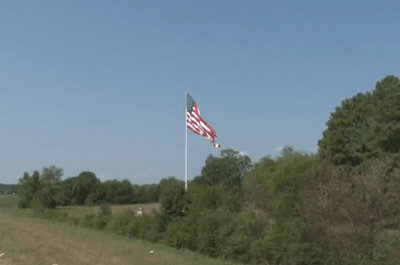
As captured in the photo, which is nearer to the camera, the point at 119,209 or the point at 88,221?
the point at 88,221

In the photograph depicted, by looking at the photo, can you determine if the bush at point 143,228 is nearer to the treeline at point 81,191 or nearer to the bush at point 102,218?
the bush at point 102,218

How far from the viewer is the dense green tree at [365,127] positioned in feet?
171

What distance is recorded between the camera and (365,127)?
185 feet

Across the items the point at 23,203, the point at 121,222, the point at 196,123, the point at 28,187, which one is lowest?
the point at 121,222

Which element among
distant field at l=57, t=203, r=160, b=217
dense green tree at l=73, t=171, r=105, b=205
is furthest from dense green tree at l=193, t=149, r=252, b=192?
distant field at l=57, t=203, r=160, b=217

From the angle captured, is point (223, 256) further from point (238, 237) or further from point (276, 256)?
point (276, 256)

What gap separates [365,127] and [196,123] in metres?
25.3

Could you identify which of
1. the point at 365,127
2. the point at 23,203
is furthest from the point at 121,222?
the point at 23,203

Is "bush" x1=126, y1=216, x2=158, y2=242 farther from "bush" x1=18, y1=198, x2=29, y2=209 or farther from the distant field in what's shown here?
"bush" x1=18, y1=198, x2=29, y2=209

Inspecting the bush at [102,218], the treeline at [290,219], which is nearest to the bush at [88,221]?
the treeline at [290,219]

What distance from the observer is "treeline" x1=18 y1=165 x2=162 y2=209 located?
219 ft

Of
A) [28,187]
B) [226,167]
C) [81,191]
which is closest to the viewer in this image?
[28,187]

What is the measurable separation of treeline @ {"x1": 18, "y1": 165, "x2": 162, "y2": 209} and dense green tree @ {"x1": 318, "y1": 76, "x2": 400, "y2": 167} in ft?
59.7

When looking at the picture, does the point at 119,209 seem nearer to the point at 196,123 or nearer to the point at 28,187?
the point at 196,123
